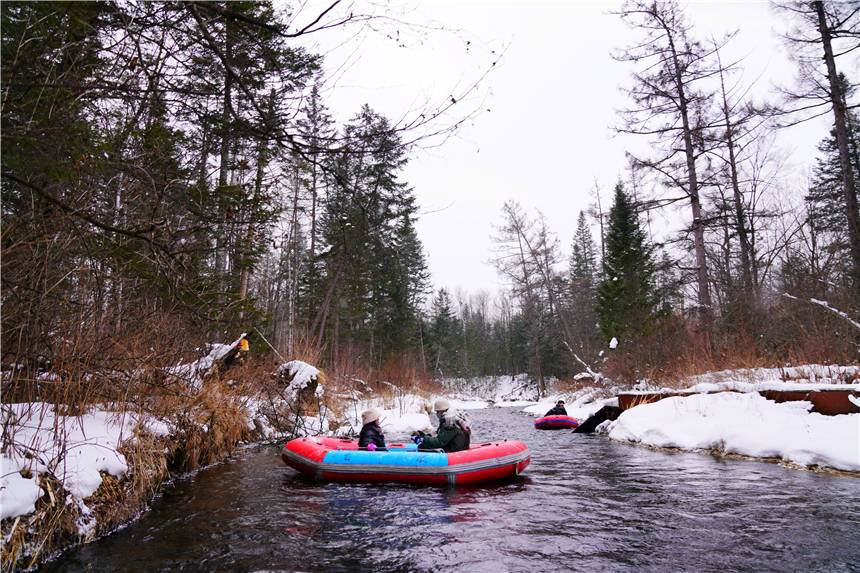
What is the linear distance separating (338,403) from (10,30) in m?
11.6

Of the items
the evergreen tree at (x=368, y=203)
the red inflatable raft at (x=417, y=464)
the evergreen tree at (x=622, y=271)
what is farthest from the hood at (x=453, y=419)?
the evergreen tree at (x=622, y=271)

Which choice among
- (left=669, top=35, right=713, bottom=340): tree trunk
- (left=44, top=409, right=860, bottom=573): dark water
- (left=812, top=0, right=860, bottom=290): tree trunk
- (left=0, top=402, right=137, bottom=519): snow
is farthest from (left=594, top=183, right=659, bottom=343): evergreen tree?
(left=0, top=402, right=137, bottom=519): snow

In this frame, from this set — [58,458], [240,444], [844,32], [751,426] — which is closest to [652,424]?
[751,426]

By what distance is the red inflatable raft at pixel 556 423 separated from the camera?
14.1 meters

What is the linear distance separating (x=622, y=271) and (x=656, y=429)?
16.3 metres

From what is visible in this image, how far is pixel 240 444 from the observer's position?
10.1 m

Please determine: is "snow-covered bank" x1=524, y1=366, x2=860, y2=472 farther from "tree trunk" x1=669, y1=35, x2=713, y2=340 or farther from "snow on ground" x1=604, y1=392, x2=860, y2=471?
"tree trunk" x1=669, y1=35, x2=713, y2=340

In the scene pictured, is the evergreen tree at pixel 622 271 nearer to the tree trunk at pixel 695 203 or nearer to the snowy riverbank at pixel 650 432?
the tree trunk at pixel 695 203

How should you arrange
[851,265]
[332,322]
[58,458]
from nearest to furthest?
1. [58,458]
2. [851,265]
3. [332,322]

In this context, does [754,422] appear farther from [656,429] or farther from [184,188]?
[184,188]

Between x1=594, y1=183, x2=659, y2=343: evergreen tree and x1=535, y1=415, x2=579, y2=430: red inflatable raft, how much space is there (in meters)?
9.50

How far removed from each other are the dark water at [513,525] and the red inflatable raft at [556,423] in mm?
6689

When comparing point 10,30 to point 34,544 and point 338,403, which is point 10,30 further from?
point 338,403

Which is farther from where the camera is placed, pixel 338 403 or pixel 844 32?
pixel 338 403
